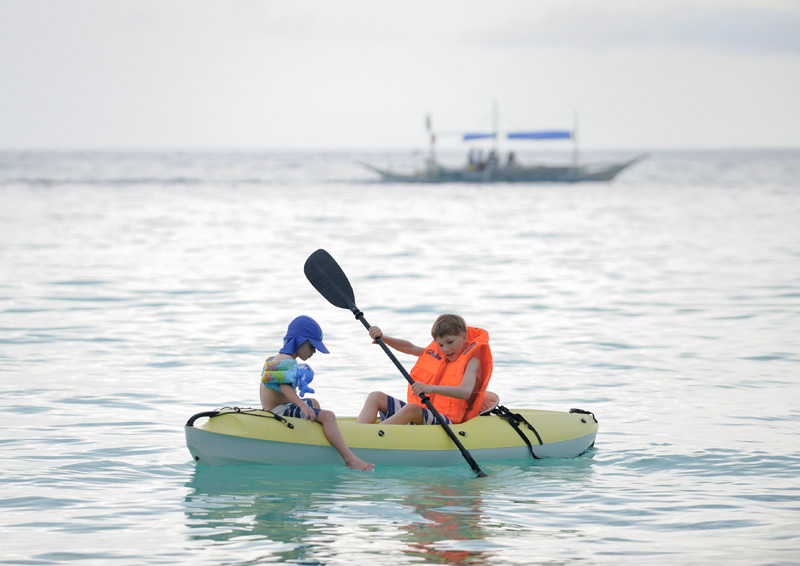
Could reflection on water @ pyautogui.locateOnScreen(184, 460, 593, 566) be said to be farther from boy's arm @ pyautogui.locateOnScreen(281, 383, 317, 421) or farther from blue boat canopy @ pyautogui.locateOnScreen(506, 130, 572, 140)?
blue boat canopy @ pyautogui.locateOnScreen(506, 130, 572, 140)

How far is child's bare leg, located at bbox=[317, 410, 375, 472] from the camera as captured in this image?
633 cm

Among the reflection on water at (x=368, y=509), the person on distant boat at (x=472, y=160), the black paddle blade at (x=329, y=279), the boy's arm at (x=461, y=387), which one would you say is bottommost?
the reflection on water at (x=368, y=509)

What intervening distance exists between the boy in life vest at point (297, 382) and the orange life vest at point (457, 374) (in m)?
0.68

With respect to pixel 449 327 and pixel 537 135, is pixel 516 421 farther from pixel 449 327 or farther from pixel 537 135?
pixel 537 135

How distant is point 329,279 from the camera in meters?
7.66

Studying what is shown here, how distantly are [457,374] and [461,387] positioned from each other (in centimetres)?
13

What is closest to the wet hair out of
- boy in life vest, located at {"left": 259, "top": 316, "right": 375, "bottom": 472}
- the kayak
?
the kayak

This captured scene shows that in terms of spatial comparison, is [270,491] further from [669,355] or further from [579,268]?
[579,268]

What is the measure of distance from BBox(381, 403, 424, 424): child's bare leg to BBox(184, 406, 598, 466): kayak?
16cm

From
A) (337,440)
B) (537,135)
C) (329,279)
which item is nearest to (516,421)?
(337,440)

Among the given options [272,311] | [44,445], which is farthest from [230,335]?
[44,445]

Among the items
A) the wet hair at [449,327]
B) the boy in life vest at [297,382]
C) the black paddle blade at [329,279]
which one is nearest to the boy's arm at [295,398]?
the boy in life vest at [297,382]

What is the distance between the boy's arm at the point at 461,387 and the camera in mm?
6543

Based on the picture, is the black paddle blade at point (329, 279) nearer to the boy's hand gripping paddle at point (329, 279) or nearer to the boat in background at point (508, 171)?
the boy's hand gripping paddle at point (329, 279)
